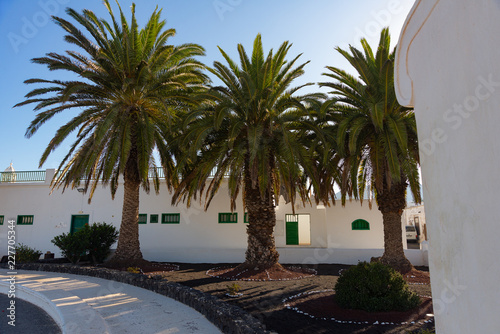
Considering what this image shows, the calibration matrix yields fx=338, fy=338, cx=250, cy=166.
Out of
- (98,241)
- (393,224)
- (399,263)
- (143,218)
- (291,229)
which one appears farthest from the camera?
(291,229)

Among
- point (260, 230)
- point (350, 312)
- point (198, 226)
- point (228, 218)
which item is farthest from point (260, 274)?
point (198, 226)

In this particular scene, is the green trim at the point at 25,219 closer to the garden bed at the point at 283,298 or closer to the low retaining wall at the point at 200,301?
the low retaining wall at the point at 200,301

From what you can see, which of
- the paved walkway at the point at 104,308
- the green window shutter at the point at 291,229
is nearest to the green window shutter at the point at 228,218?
the green window shutter at the point at 291,229

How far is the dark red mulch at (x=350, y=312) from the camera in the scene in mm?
7148

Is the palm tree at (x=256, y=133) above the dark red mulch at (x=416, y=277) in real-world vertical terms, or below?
above

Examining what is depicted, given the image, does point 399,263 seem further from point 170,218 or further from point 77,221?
point 77,221

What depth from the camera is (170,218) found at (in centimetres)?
1927

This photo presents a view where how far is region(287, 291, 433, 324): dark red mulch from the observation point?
7.15 meters

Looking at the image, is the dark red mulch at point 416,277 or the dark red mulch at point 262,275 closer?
the dark red mulch at point 416,277

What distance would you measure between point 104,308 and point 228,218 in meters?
11.3

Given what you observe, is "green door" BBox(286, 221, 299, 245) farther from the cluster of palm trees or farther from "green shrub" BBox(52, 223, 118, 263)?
"green shrub" BBox(52, 223, 118, 263)

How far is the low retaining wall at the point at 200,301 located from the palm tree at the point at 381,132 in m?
6.62

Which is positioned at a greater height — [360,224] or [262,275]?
[360,224]

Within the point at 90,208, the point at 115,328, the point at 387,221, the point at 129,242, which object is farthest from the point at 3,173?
the point at 387,221
